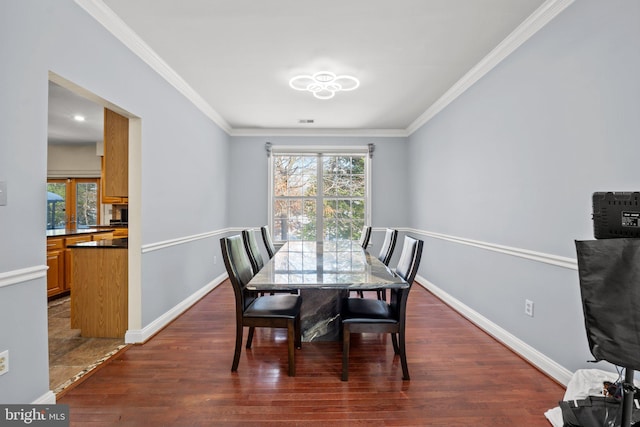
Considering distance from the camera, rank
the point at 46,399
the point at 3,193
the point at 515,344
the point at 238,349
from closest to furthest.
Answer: the point at 3,193, the point at 46,399, the point at 238,349, the point at 515,344

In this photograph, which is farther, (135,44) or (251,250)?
(251,250)

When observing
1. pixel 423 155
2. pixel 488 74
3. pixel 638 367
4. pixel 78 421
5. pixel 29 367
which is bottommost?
pixel 78 421

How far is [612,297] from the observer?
88 cm

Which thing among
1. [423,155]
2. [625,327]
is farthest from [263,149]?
[625,327]

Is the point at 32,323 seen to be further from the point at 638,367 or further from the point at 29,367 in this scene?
the point at 638,367

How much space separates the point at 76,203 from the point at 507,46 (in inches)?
298

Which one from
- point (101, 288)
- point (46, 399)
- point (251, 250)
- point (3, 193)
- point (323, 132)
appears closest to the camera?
point (3, 193)

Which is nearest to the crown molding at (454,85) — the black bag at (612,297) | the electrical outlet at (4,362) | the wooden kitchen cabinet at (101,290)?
the wooden kitchen cabinet at (101,290)

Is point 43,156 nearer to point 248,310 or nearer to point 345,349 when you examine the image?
point 248,310

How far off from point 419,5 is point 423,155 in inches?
110

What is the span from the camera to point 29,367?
5.35ft

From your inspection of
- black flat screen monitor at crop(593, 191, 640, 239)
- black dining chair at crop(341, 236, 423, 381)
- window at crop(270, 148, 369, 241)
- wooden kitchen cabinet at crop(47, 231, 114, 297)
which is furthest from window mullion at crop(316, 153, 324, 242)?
black flat screen monitor at crop(593, 191, 640, 239)

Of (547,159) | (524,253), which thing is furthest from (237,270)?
(547,159)

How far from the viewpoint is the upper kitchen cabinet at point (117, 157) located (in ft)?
8.89
